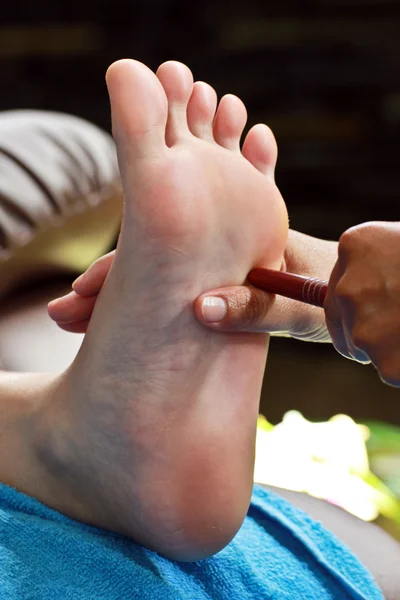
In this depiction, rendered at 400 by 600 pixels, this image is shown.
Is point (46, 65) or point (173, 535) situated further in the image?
point (46, 65)

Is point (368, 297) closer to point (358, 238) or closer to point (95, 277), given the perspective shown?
point (358, 238)

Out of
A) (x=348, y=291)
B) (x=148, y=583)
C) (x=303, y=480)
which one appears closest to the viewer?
(x=348, y=291)

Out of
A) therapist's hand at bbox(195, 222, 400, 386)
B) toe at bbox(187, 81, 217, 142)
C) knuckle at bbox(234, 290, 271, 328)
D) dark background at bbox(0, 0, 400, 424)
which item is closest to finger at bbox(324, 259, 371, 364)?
therapist's hand at bbox(195, 222, 400, 386)

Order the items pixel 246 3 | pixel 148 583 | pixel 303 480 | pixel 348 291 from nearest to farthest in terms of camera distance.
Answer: pixel 348 291
pixel 148 583
pixel 303 480
pixel 246 3

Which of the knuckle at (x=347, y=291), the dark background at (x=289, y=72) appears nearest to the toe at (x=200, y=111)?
the knuckle at (x=347, y=291)

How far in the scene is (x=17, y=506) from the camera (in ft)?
1.98

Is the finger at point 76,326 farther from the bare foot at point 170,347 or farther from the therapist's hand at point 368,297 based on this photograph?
the therapist's hand at point 368,297

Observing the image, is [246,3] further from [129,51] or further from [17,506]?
[17,506]

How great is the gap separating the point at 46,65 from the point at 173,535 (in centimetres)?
187

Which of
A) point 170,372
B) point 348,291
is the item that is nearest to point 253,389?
point 170,372

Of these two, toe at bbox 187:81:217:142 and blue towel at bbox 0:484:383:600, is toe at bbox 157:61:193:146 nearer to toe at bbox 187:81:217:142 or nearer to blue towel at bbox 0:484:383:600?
→ toe at bbox 187:81:217:142

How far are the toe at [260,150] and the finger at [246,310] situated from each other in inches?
4.3

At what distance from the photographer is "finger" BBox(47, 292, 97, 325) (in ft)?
2.15

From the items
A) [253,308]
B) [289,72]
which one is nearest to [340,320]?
[253,308]
